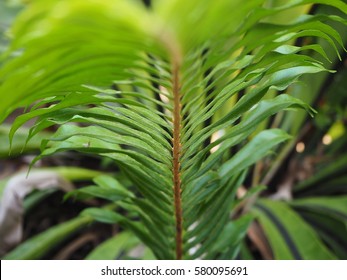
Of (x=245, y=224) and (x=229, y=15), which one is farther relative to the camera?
(x=245, y=224)

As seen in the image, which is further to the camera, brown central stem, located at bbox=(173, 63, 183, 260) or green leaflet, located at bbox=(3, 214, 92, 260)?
green leaflet, located at bbox=(3, 214, 92, 260)

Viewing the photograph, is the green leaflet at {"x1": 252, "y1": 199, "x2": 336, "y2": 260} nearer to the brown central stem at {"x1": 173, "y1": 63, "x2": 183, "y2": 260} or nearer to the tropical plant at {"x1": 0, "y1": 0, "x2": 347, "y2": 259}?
the tropical plant at {"x1": 0, "y1": 0, "x2": 347, "y2": 259}

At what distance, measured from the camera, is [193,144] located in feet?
1.38

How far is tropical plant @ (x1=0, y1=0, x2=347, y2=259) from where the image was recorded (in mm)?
243

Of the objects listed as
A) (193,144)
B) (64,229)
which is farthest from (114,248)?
(193,144)

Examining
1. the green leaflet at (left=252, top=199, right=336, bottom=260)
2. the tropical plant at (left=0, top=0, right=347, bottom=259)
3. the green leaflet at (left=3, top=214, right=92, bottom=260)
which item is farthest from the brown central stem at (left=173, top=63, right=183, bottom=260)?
the green leaflet at (left=3, top=214, right=92, bottom=260)

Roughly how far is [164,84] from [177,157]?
0.09 metres

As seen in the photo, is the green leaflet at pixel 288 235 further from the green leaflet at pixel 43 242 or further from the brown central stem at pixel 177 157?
the green leaflet at pixel 43 242

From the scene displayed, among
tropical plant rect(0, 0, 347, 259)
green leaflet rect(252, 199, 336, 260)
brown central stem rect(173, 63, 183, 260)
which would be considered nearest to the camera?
tropical plant rect(0, 0, 347, 259)

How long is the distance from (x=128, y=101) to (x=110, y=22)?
0.49 feet

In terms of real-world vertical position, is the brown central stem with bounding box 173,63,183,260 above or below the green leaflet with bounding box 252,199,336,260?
below

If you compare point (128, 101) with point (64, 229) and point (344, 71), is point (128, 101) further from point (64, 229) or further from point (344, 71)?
point (344, 71)

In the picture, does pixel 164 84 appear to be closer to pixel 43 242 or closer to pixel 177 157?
pixel 177 157

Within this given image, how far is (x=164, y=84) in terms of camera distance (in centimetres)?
37
